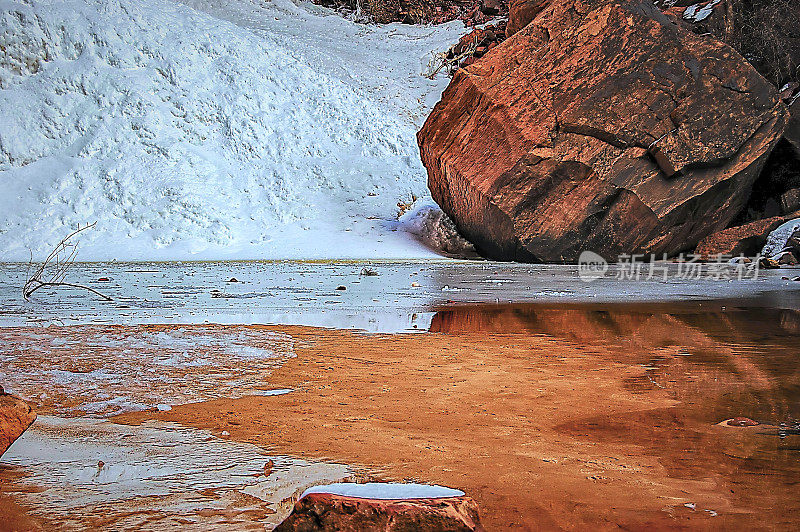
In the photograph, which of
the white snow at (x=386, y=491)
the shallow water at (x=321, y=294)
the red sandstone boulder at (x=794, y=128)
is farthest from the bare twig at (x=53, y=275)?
the red sandstone boulder at (x=794, y=128)

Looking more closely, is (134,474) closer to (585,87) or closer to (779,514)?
(779,514)

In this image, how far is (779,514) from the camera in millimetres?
1062

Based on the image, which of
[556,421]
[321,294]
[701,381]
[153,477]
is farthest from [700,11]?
[153,477]

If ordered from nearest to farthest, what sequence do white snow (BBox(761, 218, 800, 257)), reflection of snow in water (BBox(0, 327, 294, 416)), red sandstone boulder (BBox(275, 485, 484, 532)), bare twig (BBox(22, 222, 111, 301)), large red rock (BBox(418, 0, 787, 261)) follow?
1. red sandstone boulder (BBox(275, 485, 484, 532))
2. reflection of snow in water (BBox(0, 327, 294, 416))
3. bare twig (BBox(22, 222, 111, 301))
4. large red rock (BBox(418, 0, 787, 261))
5. white snow (BBox(761, 218, 800, 257))

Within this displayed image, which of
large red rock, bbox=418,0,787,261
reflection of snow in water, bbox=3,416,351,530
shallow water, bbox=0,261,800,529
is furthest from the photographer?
large red rock, bbox=418,0,787,261

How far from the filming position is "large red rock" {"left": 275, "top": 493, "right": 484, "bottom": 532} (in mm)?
848

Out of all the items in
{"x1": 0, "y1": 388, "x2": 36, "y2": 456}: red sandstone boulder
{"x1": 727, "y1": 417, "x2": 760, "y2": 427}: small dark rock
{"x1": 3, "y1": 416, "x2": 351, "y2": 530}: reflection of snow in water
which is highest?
{"x1": 0, "y1": 388, "x2": 36, "y2": 456}: red sandstone boulder

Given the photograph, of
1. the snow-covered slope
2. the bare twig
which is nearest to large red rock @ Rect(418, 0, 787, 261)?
the snow-covered slope

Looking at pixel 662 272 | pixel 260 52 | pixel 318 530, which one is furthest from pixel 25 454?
pixel 260 52

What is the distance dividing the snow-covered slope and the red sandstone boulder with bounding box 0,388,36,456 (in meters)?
8.48

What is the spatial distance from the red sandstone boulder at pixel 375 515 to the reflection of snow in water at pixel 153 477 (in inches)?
6.5

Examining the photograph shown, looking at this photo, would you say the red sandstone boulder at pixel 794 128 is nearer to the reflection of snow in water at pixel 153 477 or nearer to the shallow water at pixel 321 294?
the shallow water at pixel 321 294

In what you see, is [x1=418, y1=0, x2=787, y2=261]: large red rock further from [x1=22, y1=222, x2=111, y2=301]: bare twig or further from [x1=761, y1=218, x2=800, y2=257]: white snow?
[x1=22, y1=222, x2=111, y2=301]: bare twig

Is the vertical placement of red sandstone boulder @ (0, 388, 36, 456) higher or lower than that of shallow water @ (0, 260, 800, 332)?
higher
